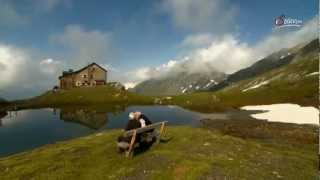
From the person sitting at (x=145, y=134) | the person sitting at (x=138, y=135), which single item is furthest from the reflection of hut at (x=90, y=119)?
the person sitting at (x=138, y=135)

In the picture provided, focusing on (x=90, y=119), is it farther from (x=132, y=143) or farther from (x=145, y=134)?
(x=132, y=143)

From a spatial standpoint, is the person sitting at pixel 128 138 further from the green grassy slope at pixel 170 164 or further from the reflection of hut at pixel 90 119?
the reflection of hut at pixel 90 119

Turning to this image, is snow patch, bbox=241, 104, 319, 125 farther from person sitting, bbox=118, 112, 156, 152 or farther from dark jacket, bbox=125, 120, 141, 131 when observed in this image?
dark jacket, bbox=125, 120, 141, 131

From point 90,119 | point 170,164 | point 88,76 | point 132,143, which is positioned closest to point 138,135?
point 132,143

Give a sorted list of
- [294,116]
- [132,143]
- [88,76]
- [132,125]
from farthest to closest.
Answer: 1. [88,76]
2. [294,116]
3. [132,125]
4. [132,143]

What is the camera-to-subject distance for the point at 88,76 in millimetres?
194875

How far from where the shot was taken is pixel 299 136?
170 ft

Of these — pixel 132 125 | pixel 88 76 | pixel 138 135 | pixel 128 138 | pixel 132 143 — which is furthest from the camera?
pixel 88 76

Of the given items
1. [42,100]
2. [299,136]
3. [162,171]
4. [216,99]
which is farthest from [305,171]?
[42,100]

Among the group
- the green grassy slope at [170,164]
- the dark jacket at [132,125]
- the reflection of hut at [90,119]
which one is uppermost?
the dark jacket at [132,125]

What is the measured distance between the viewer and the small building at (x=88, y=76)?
19412 cm

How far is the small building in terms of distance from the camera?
194125 millimetres

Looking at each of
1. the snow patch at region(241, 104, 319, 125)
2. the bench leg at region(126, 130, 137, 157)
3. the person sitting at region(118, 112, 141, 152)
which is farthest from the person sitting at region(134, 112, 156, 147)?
the snow patch at region(241, 104, 319, 125)

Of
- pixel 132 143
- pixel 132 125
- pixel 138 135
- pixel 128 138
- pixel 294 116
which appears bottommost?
pixel 294 116
